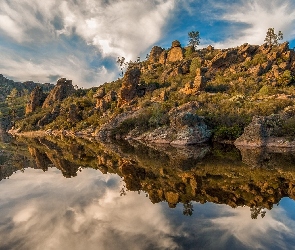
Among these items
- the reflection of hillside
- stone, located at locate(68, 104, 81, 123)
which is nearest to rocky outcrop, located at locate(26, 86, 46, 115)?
stone, located at locate(68, 104, 81, 123)

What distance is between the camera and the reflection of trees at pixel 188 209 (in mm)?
13433

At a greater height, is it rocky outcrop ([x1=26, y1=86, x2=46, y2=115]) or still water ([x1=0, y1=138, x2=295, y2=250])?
rocky outcrop ([x1=26, y1=86, x2=46, y2=115])

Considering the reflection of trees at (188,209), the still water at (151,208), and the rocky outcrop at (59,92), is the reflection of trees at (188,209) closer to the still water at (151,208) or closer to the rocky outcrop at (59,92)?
the still water at (151,208)

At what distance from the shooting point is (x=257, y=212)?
44.7 ft

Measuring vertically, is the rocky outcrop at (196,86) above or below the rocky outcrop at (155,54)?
below

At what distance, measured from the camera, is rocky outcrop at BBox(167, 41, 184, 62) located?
134 metres

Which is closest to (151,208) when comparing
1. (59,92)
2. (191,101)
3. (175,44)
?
(191,101)

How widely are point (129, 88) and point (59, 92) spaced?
63.8m

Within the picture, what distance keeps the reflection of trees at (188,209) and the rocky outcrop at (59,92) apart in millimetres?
130345

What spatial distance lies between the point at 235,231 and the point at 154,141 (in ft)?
162

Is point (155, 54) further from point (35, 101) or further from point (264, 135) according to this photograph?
point (264, 135)

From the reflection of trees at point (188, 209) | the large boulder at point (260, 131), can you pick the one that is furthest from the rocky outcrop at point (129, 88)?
the reflection of trees at point (188, 209)

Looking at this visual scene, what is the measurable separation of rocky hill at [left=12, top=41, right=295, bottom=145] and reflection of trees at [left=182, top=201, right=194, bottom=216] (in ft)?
126

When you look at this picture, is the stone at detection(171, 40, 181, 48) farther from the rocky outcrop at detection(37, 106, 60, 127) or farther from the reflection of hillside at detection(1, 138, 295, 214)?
the reflection of hillside at detection(1, 138, 295, 214)
